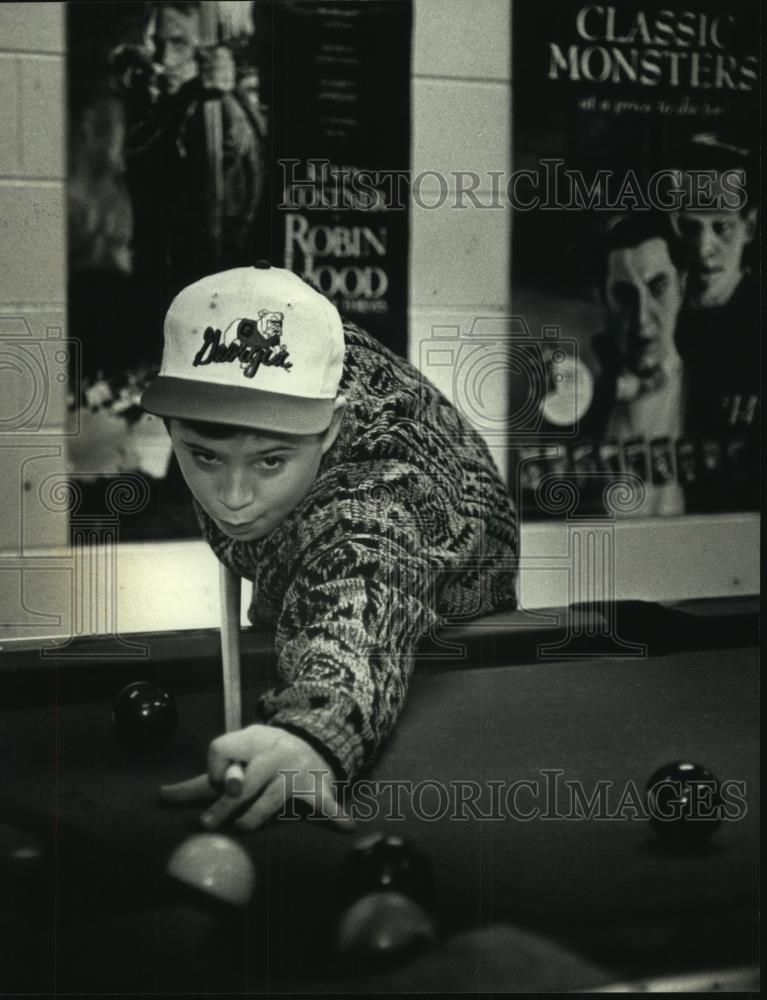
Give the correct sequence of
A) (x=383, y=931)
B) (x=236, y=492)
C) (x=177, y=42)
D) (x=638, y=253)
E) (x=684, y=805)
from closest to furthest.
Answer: (x=383, y=931) → (x=684, y=805) → (x=236, y=492) → (x=177, y=42) → (x=638, y=253)

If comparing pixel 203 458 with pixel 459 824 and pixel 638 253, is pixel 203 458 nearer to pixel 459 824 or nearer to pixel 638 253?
pixel 459 824

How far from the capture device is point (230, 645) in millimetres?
2764

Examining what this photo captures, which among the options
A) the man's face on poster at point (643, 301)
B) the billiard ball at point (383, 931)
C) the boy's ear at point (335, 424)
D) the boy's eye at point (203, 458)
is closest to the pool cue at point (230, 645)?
the boy's eye at point (203, 458)

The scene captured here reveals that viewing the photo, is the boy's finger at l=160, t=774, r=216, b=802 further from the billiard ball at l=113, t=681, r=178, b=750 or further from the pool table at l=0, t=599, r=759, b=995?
the billiard ball at l=113, t=681, r=178, b=750

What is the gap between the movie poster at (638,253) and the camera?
9.55ft

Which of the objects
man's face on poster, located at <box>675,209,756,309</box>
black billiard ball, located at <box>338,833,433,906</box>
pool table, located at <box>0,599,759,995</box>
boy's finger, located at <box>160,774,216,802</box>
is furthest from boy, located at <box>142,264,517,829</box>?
man's face on poster, located at <box>675,209,756,309</box>

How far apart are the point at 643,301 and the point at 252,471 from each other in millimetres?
1062

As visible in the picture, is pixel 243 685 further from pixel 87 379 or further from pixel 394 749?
pixel 87 379

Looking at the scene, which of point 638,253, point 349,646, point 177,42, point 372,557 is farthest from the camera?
point 638,253

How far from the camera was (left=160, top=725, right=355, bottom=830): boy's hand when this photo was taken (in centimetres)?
222

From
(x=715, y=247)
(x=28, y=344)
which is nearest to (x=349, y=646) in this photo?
(x=28, y=344)

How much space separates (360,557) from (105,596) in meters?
0.62

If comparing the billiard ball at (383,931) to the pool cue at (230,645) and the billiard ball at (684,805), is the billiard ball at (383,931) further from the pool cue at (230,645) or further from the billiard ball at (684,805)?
the pool cue at (230,645)

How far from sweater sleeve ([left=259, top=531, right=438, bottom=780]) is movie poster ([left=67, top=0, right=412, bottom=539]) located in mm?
458
